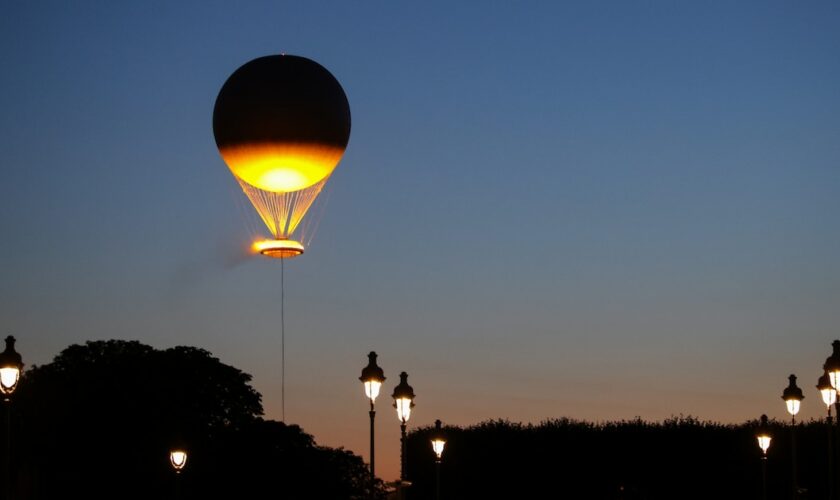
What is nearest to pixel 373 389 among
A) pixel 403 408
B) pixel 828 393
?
pixel 403 408

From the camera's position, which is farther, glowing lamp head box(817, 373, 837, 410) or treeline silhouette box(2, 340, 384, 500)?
treeline silhouette box(2, 340, 384, 500)

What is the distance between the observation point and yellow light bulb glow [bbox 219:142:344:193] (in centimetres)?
3972

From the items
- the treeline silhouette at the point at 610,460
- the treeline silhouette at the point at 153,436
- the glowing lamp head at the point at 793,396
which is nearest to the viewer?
the glowing lamp head at the point at 793,396

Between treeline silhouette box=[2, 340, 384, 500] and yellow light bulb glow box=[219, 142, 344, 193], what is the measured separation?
30142mm

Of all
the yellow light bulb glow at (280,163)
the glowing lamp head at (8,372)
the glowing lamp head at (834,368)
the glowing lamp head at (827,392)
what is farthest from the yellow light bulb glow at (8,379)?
the glowing lamp head at (827,392)

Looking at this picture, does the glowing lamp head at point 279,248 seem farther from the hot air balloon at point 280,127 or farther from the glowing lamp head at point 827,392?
the glowing lamp head at point 827,392

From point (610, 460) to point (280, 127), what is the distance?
104ft

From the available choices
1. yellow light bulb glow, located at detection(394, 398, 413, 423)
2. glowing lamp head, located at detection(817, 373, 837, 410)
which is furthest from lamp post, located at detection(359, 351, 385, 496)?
glowing lamp head, located at detection(817, 373, 837, 410)

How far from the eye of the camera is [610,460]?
2613 inches

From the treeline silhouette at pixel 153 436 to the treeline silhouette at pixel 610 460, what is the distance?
158 inches

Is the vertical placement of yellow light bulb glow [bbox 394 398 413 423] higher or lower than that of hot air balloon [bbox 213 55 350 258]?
lower

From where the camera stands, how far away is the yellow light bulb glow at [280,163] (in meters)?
39.7

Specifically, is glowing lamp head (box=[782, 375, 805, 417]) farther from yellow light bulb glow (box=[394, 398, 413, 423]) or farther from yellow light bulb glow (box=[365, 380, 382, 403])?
yellow light bulb glow (box=[365, 380, 382, 403])

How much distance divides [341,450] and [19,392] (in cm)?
1648
